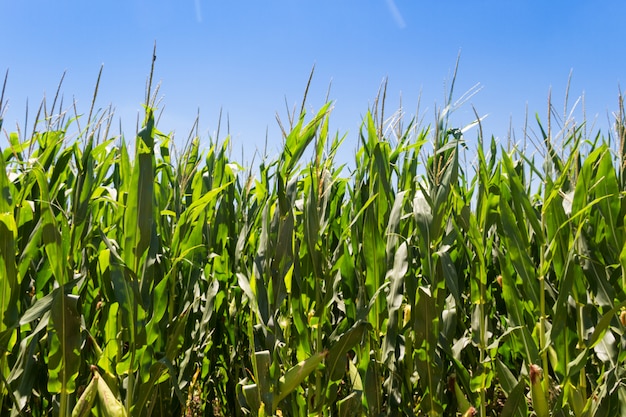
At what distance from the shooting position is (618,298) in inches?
76.4

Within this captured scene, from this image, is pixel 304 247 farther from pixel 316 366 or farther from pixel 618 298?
pixel 618 298

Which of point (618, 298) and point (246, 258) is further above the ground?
point (246, 258)

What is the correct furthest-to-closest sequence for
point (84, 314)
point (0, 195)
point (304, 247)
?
point (84, 314)
point (304, 247)
point (0, 195)

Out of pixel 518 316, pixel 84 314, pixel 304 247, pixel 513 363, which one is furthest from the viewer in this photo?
pixel 513 363

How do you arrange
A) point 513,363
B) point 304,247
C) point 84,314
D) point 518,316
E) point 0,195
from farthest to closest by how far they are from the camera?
point 513,363 → point 84,314 → point 304,247 → point 518,316 → point 0,195

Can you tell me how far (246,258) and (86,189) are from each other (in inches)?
27.6

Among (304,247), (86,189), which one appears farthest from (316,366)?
(86,189)

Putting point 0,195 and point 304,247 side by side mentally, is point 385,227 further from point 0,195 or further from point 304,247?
point 0,195

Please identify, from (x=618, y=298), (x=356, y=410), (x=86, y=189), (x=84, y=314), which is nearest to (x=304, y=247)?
(x=356, y=410)

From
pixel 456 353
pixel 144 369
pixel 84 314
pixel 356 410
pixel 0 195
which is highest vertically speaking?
pixel 0 195

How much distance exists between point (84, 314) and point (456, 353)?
1.38 meters

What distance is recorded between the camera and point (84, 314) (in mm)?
2186

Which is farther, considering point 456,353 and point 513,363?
point 513,363

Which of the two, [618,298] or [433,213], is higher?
[433,213]
